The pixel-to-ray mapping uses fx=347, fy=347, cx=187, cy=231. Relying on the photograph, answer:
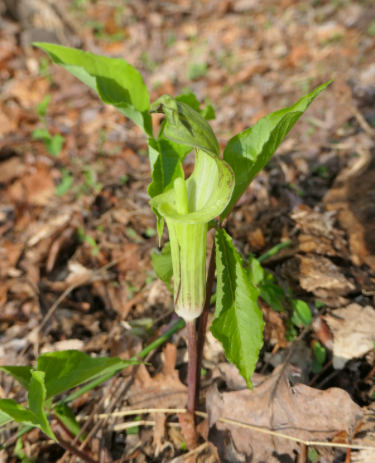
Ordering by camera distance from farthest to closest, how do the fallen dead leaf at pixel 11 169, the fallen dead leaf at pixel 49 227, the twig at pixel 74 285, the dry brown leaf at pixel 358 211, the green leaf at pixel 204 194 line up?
the fallen dead leaf at pixel 11 169 → the fallen dead leaf at pixel 49 227 → the twig at pixel 74 285 → the dry brown leaf at pixel 358 211 → the green leaf at pixel 204 194

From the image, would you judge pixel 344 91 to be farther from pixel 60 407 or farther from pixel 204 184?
pixel 60 407

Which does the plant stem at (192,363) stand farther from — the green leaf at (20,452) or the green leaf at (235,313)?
the green leaf at (20,452)

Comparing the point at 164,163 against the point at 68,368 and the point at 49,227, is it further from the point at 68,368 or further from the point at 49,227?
the point at 49,227

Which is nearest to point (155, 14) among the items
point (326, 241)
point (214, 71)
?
point (214, 71)

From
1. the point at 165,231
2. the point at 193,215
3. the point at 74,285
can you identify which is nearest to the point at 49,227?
the point at 74,285

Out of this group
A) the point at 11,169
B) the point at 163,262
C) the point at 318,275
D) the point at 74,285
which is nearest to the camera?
the point at 163,262

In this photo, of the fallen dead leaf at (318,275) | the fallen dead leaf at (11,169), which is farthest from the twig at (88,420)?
the fallen dead leaf at (11,169)

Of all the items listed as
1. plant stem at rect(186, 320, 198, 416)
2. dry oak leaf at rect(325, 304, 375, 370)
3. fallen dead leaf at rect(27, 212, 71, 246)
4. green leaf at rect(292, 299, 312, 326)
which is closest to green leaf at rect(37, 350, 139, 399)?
plant stem at rect(186, 320, 198, 416)
